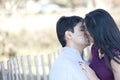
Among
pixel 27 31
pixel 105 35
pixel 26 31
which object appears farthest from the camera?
pixel 27 31

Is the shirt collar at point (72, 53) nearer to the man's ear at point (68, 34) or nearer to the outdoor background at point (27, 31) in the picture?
the man's ear at point (68, 34)

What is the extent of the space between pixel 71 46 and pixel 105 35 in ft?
1.15

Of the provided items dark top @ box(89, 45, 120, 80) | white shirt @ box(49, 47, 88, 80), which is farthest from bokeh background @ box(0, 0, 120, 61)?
white shirt @ box(49, 47, 88, 80)

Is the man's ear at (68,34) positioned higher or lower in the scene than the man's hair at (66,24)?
lower

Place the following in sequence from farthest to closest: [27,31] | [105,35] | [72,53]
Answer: [27,31], [72,53], [105,35]

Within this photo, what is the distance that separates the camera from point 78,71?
12.0 feet

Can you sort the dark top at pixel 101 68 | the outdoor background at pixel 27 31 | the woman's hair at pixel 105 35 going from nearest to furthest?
the woman's hair at pixel 105 35 → the dark top at pixel 101 68 → the outdoor background at pixel 27 31

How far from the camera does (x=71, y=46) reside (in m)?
3.78

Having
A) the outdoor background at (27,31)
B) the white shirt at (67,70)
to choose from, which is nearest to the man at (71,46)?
the white shirt at (67,70)

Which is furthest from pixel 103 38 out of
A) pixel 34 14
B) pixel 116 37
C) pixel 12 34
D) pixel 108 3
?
pixel 108 3

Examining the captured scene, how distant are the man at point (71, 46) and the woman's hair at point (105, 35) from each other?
193mm

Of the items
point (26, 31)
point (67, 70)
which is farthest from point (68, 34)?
point (26, 31)

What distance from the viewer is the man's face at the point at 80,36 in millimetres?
3758

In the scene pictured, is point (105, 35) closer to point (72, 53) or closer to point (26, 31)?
point (72, 53)
